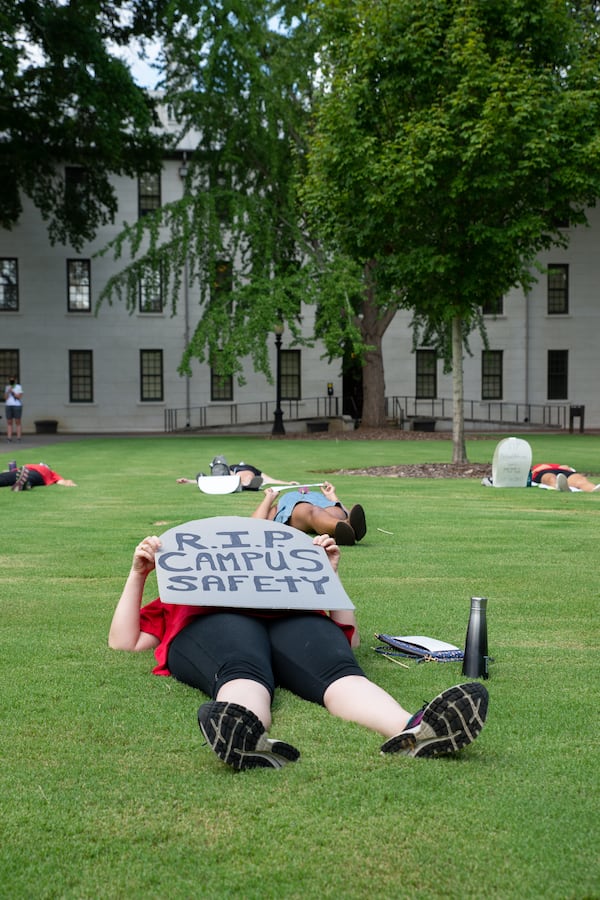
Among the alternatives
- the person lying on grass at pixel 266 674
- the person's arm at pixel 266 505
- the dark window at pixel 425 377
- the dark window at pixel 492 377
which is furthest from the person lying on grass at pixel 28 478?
the dark window at pixel 492 377

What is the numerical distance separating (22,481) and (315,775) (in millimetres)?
11987

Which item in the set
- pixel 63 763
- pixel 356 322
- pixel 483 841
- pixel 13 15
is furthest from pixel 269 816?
pixel 356 322

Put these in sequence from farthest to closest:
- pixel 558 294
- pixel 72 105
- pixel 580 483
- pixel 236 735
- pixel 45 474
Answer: pixel 558 294
pixel 72 105
pixel 45 474
pixel 580 483
pixel 236 735

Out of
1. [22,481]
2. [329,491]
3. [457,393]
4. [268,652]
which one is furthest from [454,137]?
[268,652]

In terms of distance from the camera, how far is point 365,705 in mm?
3865

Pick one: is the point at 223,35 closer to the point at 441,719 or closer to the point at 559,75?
the point at 559,75

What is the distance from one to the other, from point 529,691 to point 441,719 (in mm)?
1116

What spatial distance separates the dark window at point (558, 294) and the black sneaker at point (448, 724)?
45.7m

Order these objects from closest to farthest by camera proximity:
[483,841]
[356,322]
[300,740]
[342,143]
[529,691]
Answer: [483,841]
[300,740]
[529,691]
[342,143]
[356,322]

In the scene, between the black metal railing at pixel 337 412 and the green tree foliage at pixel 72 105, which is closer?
the green tree foliage at pixel 72 105

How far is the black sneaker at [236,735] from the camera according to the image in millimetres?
3375

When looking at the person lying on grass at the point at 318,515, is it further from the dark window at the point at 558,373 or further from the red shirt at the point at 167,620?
the dark window at the point at 558,373

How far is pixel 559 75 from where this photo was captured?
18375 millimetres

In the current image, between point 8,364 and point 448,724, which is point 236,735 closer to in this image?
point 448,724
